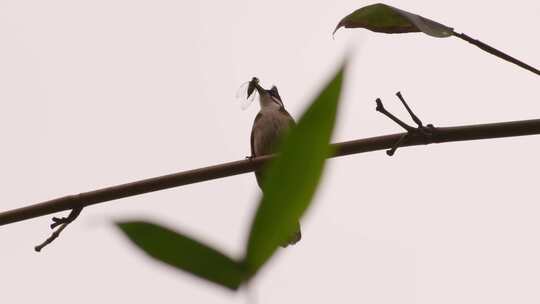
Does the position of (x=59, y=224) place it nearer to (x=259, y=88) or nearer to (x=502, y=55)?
(x=502, y=55)

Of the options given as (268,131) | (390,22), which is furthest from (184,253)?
(268,131)

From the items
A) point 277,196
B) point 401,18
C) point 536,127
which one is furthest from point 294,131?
point 401,18

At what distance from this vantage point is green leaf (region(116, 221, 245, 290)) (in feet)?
1.70

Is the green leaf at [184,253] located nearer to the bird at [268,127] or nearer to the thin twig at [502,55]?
the thin twig at [502,55]

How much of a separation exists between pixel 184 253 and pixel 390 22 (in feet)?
4.33

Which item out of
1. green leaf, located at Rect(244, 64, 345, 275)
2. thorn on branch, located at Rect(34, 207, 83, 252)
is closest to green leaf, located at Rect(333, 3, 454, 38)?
thorn on branch, located at Rect(34, 207, 83, 252)

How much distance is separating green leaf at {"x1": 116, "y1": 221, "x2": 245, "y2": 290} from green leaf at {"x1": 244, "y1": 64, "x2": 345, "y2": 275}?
2 cm

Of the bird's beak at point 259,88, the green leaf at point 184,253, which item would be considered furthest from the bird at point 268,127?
the green leaf at point 184,253

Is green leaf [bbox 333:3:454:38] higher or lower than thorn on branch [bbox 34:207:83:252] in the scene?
higher

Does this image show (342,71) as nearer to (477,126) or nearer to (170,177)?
(477,126)

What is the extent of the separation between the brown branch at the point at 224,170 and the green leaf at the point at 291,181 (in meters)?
0.99

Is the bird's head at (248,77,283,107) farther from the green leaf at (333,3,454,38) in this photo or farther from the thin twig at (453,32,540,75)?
the thin twig at (453,32,540,75)

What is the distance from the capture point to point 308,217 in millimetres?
480

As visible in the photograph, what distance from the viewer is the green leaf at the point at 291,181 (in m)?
0.50
